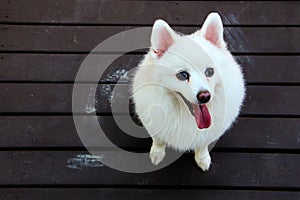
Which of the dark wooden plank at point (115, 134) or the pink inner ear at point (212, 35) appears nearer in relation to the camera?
the pink inner ear at point (212, 35)

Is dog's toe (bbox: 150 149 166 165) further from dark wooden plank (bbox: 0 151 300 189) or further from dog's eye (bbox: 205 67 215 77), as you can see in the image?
dog's eye (bbox: 205 67 215 77)

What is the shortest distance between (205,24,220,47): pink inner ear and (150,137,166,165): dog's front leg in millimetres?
430

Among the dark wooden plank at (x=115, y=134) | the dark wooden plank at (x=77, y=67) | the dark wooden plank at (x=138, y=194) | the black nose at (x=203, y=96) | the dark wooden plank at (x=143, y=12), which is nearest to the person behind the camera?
the black nose at (x=203, y=96)

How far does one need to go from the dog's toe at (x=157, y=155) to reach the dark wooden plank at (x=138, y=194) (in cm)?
11

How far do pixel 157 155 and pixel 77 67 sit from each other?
1.85 ft

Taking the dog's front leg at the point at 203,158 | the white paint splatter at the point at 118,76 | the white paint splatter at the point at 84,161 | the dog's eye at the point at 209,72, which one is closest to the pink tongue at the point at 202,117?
the dog's eye at the point at 209,72

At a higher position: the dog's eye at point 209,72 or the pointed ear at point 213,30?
the pointed ear at point 213,30

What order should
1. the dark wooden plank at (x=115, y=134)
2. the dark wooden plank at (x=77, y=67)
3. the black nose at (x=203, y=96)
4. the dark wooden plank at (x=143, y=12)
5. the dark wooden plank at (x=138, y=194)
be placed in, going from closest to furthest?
the black nose at (x=203, y=96)
the dark wooden plank at (x=138, y=194)
the dark wooden plank at (x=115, y=134)
the dark wooden plank at (x=77, y=67)
the dark wooden plank at (x=143, y=12)

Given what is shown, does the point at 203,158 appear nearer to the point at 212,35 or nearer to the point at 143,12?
the point at 212,35

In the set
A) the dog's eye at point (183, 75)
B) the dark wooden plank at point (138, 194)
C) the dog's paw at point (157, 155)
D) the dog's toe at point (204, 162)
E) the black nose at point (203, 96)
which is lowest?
the dark wooden plank at point (138, 194)

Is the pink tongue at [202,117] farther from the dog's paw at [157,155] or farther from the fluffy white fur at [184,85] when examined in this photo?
the dog's paw at [157,155]

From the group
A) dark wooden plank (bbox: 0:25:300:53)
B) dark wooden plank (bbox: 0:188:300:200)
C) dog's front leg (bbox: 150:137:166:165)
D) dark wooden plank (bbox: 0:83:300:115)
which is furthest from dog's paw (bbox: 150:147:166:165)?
dark wooden plank (bbox: 0:25:300:53)

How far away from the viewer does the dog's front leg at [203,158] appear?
165 cm

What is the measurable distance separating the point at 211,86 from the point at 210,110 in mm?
135
